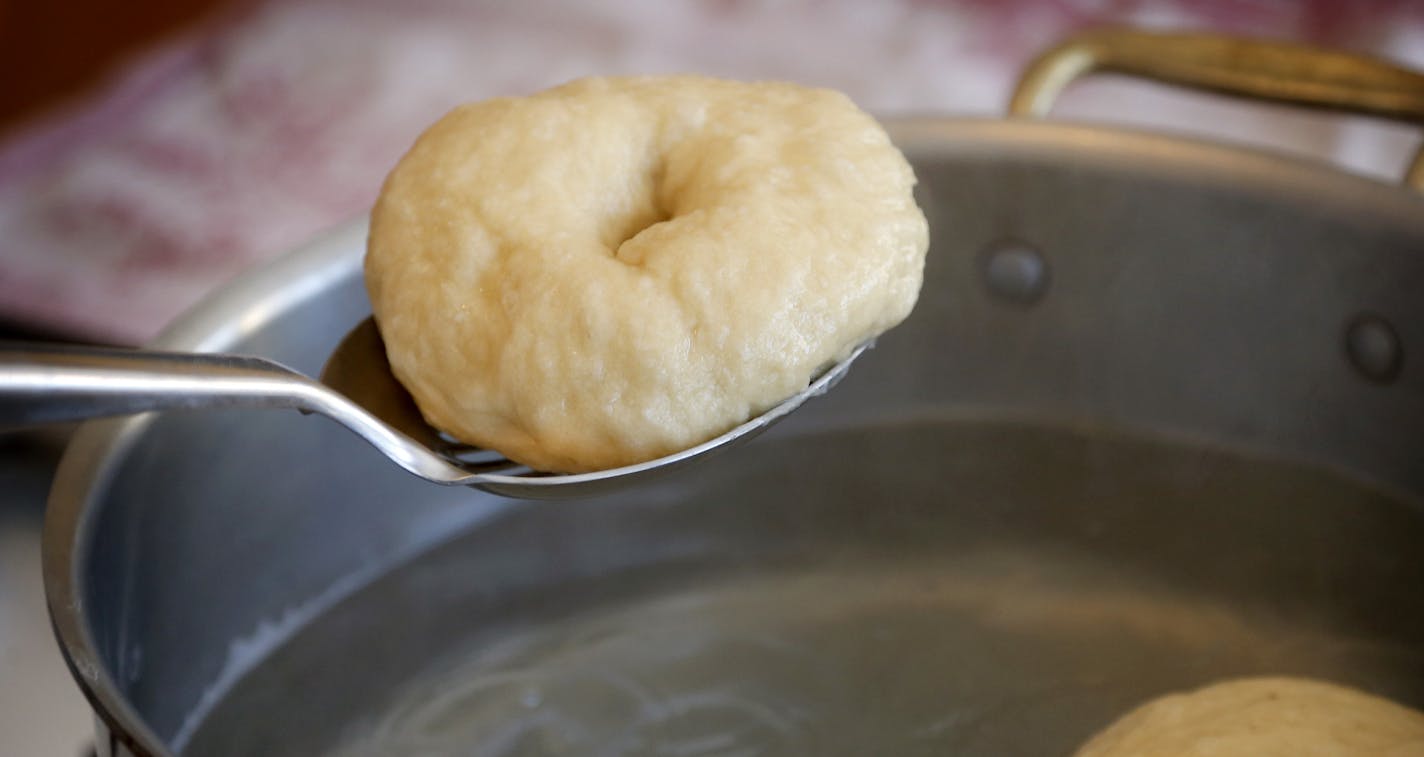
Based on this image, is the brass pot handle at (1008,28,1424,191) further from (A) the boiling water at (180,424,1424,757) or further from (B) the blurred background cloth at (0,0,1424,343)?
(B) the blurred background cloth at (0,0,1424,343)

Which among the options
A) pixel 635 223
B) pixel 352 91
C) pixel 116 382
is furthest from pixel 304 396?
pixel 352 91

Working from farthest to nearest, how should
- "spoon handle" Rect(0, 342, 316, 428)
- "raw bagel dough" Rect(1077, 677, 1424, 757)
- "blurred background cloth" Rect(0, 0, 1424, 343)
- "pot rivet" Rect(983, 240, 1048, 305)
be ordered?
"blurred background cloth" Rect(0, 0, 1424, 343), "pot rivet" Rect(983, 240, 1048, 305), "raw bagel dough" Rect(1077, 677, 1424, 757), "spoon handle" Rect(0, 342, 316, 428)

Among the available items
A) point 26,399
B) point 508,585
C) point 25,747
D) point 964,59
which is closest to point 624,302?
point 26,399

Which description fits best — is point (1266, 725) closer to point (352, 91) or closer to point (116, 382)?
point (116, 382)

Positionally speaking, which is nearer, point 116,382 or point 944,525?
point 116,382

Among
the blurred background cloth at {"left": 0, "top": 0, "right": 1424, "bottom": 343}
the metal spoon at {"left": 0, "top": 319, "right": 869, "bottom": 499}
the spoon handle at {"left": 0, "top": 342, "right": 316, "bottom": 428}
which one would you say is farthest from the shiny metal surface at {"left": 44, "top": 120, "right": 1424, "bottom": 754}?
the blurred background cloth at {"left": 0, "top": 0, "right": 1424, "bottom": 343}

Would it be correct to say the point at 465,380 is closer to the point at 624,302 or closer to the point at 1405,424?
the point at 624,302
